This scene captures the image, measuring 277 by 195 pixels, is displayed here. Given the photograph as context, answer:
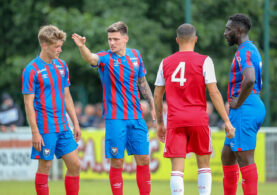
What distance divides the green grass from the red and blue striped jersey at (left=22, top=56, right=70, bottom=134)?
414 centimetres

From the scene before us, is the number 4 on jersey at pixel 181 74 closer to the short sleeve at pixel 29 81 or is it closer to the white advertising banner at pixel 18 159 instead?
the short sleeve at pixel 29 81

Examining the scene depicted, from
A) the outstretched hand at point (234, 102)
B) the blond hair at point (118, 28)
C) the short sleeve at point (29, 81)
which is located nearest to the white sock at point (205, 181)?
the outstretched hand at point (234, 102)

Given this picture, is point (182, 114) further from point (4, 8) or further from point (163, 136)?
point (4, 8)

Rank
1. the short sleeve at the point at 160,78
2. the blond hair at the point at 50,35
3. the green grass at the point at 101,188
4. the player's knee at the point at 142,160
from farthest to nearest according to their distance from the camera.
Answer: the green grass at the point at 101,188
the player's knee at the point at 142,160
the blond hair at the point at 50,35
the short sleeve at the point at 160,78

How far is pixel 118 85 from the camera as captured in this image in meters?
8.19

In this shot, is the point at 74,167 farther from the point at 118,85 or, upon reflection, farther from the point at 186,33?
the point at 186,33

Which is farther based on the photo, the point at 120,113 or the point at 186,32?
the point at 120,113

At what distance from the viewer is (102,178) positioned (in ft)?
50.5

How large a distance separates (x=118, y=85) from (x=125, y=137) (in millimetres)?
689

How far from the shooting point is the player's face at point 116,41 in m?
8.18

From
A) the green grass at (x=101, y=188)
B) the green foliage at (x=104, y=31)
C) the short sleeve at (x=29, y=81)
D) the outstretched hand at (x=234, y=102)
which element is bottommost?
the green grass at (x=101, y=188)

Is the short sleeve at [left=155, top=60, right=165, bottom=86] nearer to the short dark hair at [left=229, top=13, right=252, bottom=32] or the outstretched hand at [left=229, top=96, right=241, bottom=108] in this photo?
the outstretched hand at [left=229, top=96, right=241, bottom=108]

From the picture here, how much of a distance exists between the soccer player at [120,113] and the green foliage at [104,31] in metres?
11.8

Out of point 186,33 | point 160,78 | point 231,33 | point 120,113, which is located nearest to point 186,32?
point 186,33
